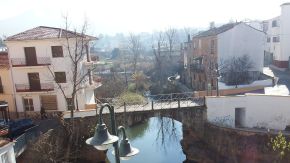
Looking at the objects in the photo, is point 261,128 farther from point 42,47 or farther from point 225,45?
point 42,47

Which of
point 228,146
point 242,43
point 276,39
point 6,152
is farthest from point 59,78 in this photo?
point 276,39

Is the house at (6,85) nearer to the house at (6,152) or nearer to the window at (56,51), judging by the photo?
the window at (56,51)

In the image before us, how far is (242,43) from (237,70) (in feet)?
12.7

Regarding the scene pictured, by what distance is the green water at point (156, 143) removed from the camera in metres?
28.7

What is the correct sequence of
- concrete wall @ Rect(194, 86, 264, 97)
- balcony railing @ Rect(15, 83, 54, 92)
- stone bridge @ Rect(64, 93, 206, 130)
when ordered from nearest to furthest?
stone bridge @ Rect(64, 93, 206, 130) → balcony railing @ Rect(15, 83, 54, 92) → concrete wall @ Rect(194, 86, 264, 97)

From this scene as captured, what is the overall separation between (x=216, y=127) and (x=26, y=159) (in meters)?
14.9

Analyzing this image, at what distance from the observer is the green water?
2870cm

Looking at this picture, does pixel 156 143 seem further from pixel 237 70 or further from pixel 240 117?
pixel 237 70

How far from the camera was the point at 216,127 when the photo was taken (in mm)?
25641

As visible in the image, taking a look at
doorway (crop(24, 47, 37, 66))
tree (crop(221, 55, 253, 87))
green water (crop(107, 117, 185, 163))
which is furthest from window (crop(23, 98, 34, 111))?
tree (crop(221, 55, 253, 87))

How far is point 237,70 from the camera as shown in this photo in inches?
1398

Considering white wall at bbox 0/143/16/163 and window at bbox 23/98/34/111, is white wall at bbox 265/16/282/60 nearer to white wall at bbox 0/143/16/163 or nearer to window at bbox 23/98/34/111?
window at bbox 23/98/34/111

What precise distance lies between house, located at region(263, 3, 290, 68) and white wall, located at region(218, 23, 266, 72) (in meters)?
7.89

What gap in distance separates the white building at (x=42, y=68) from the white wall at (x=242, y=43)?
16.7 meters
